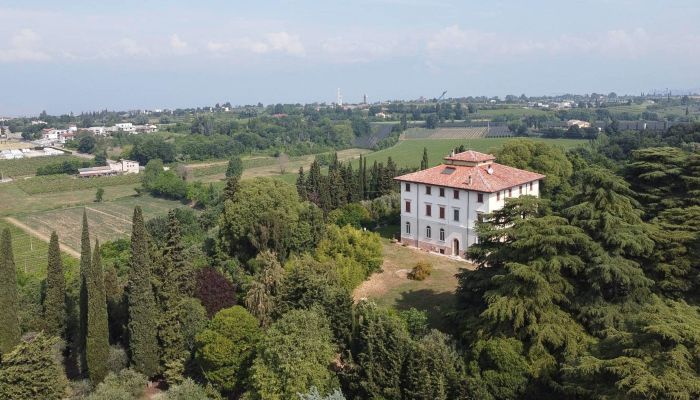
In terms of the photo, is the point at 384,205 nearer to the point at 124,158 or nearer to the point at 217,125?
the point at 124,158

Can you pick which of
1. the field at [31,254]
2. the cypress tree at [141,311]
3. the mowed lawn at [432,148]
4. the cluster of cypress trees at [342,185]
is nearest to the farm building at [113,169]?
the field at [31,254]

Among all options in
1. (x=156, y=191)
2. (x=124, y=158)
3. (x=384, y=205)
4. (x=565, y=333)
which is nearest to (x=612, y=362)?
(x=565, y=333)

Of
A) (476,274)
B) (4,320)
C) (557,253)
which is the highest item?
(557,253)

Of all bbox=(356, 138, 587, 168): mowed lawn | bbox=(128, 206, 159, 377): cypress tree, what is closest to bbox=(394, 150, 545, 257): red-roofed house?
bbox=(128, 206, 159, 377): cypress tree

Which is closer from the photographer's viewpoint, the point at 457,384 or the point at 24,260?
the point at 457,384

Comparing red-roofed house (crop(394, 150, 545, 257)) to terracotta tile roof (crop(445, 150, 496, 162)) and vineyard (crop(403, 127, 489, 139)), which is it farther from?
vineyard (crop(403, 127, 489, 139))

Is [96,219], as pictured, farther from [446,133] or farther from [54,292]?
[446,133]

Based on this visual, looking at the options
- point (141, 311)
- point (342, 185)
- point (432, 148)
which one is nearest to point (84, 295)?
point (141, 311)

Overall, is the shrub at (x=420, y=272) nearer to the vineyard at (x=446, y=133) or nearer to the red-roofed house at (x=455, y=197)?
the red-roofed house at (x=455, y=197)
